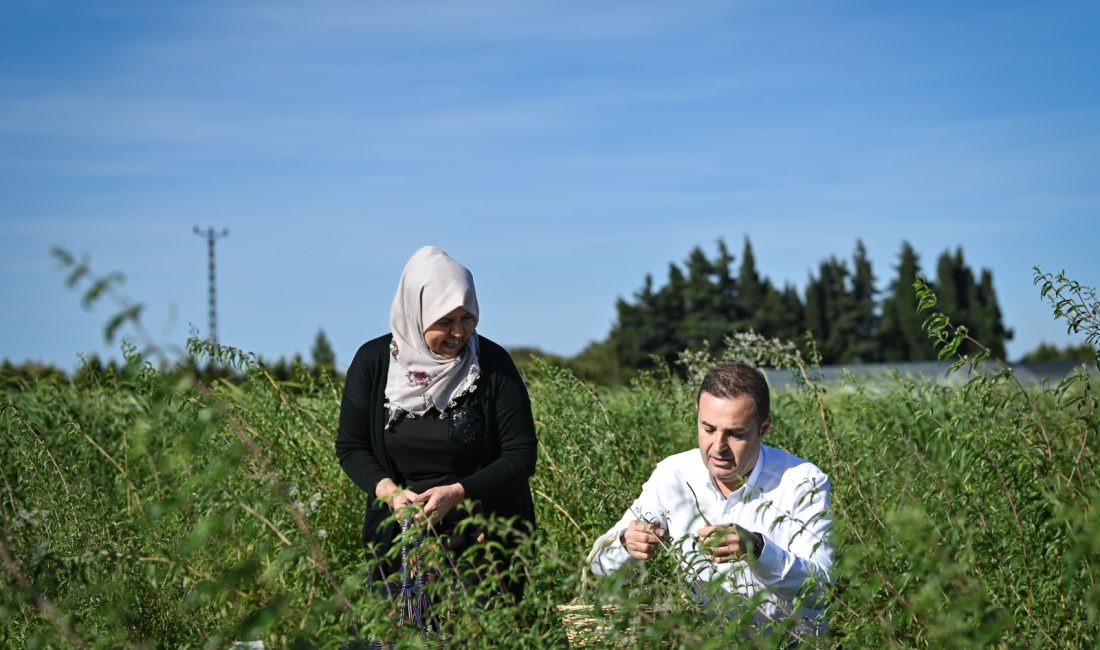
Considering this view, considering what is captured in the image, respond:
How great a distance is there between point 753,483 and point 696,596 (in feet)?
2.23

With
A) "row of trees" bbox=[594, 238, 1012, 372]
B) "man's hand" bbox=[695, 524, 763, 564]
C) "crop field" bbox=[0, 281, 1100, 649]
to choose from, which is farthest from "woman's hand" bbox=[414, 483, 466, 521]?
"row of trees" bbox=[594, 238, 1012, 372]

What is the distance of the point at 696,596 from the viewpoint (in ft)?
9.89

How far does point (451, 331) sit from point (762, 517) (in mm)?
1160

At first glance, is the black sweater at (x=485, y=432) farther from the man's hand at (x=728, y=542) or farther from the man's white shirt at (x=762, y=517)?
the man's hand at (x=728, y=542)

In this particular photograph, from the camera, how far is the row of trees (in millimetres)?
59969

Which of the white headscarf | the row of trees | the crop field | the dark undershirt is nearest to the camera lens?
the crop field

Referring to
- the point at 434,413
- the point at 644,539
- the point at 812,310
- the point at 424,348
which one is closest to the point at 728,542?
the point at 644,539

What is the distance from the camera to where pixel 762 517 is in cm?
341

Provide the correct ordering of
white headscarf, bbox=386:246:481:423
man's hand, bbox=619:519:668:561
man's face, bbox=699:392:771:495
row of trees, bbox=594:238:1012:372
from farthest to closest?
row of trees, bbox=594:238:1012:372 → white headscarf, bbox=386:246:481:423 → man's face, bbox=699:392:771:495 → man's hand, bbox=619:519:668:561

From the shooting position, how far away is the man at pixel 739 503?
10.9ft

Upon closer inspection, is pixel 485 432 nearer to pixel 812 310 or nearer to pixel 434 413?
pixel 434 413

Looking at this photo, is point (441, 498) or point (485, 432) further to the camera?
point (485, 432)

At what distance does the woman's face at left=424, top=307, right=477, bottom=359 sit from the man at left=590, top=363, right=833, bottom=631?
30.1 inches

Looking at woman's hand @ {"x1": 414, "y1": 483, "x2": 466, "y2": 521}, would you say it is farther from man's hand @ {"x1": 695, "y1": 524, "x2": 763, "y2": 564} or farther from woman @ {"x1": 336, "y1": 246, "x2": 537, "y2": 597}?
man's hand @ {"x1": 695, "y1": 524, "x2": 763, "y2": 564}
